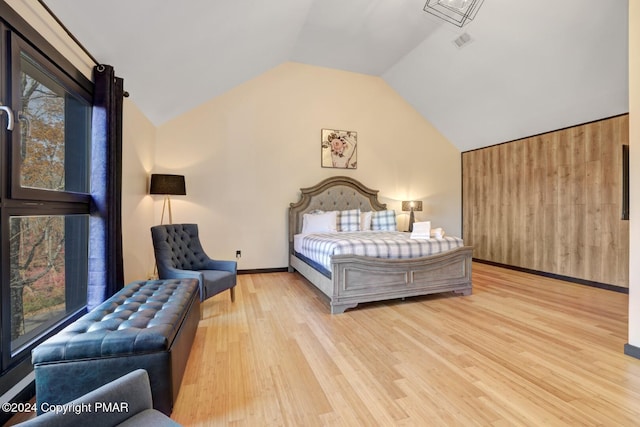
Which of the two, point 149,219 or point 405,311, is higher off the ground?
point 149,219

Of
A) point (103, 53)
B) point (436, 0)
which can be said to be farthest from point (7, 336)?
point (436, 0)

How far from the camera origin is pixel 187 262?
3.24 meters

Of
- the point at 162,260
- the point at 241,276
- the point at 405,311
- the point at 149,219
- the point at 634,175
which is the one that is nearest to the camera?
the point at 634,175

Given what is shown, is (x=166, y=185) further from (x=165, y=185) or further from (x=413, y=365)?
(x=413, y=365)

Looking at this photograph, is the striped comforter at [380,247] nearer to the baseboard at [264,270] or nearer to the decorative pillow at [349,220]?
the decorative pillow at [349,220]

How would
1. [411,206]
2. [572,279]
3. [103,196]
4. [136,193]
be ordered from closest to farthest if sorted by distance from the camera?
1. [103,196]
2. [136,193]
3. [572,279]
4. [411,206]

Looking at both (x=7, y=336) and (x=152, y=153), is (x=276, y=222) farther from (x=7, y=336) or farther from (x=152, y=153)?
(x=7, y=336)

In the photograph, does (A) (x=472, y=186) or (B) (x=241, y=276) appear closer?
(B) (x=241, y=276)

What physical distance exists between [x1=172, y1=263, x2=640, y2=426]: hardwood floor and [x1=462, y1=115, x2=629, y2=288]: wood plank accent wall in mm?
1011

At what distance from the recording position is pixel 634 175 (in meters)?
2.06

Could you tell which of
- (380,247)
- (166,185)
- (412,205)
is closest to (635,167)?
(380,247)

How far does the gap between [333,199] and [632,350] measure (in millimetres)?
3852

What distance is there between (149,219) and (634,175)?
506 centimetres

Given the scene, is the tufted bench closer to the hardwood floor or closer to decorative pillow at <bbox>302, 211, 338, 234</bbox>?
the hardwood floor
